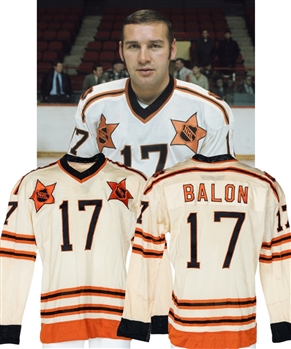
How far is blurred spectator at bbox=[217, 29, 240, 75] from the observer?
18.6ft

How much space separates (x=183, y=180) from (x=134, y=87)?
975 mm

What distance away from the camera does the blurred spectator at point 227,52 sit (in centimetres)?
566

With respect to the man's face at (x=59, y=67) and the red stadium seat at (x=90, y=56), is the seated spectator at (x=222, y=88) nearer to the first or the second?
the red stadium seat at (x=90, y=56)

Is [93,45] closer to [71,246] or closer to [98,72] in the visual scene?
[98,72]

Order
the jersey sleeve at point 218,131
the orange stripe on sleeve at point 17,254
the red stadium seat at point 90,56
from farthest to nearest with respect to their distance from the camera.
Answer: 1. the red stadium seat at point 90,56
2. the jersey sleeve at point 218,131
3. the orange stripe on sleeve at point 17,254

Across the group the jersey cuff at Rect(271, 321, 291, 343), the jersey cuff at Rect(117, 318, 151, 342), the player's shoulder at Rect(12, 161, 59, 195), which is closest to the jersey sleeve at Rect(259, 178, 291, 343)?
the jersey cuff at Rect(271, 321, 291, 343)

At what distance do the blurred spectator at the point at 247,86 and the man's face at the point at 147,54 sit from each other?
51cm

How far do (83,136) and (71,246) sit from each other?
0.87 meters

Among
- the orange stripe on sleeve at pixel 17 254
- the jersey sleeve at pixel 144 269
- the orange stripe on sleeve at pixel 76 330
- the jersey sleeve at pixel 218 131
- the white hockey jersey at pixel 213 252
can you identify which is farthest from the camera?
the jersey sleeve at pixel 218 131

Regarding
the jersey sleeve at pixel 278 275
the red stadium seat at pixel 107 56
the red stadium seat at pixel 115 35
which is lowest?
the jersey sleeve at pixel 278 275

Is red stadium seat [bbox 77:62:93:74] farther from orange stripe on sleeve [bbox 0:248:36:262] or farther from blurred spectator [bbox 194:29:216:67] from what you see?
orange stripe on sleeve [bbox 0:248:36:262]

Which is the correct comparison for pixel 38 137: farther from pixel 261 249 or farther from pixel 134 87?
pixel 261 249

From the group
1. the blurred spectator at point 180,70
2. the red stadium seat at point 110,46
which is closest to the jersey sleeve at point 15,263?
the red stadium seat at point 110,46

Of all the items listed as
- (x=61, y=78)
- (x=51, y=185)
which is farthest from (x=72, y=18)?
(x=51, y=185)
